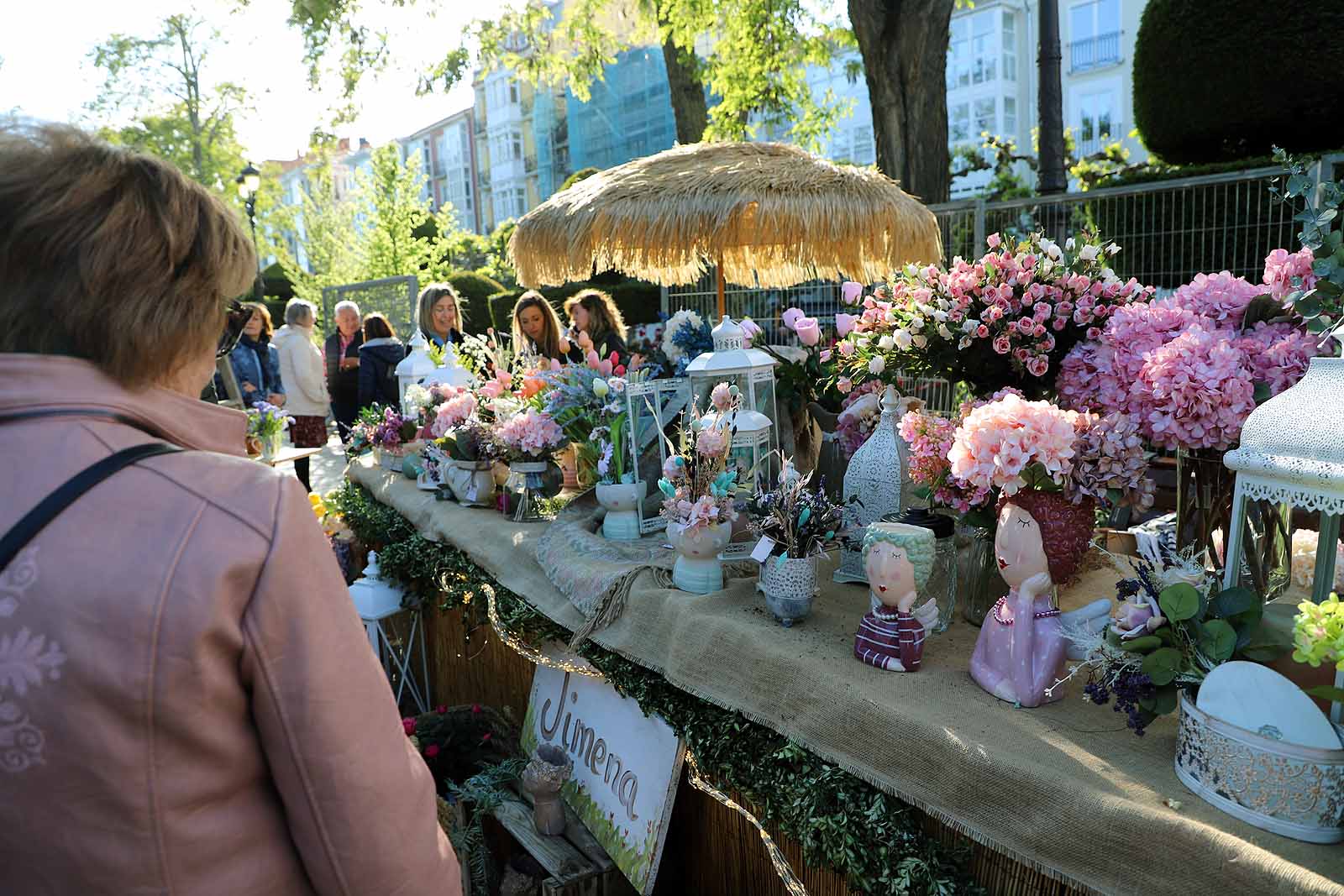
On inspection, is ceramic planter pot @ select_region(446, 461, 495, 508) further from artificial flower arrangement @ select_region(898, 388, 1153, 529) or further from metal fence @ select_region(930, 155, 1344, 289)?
metal fence @ select_region(930, 155, 1344, 289)

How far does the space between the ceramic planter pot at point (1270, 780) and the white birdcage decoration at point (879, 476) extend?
3.38ft

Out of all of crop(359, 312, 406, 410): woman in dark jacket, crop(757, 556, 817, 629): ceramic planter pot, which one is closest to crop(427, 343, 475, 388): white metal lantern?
crop(359, 312, 406, 410): woman in dark jacket

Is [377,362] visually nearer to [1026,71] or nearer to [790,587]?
[790,587]

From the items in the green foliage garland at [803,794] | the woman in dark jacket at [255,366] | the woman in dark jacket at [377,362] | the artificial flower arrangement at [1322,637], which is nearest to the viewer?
the artificial flower arrangement at [1322,637]

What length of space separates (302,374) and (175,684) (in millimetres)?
7495

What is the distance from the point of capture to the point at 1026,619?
5.63ft

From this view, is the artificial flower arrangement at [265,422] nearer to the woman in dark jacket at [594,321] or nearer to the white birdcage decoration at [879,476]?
the woman in dark jacket at [594,321]

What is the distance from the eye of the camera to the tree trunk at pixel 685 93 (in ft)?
31.8

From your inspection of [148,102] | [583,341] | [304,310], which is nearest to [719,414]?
[583,341]

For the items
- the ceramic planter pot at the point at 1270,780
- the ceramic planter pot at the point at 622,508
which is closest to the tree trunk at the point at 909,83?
the ceramic planter pot at the point at 622,508

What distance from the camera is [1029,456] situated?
1.75 meters

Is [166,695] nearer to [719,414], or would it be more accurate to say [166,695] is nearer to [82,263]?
[82,263]

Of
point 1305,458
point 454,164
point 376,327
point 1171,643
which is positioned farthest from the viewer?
point 454,164

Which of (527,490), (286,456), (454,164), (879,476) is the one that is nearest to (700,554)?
(879,476)
